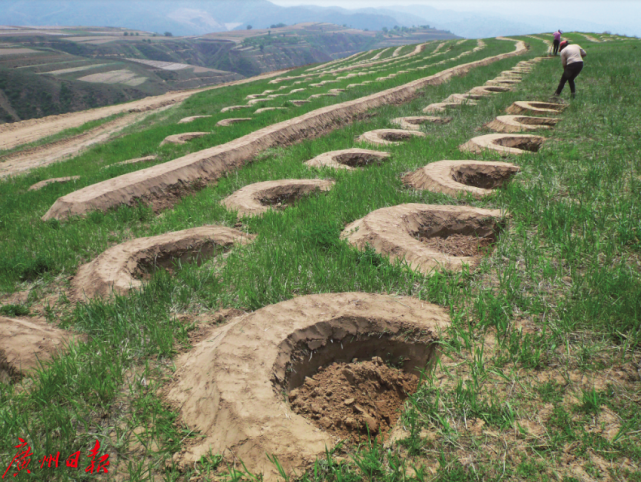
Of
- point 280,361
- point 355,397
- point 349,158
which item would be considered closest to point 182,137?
point 349,158

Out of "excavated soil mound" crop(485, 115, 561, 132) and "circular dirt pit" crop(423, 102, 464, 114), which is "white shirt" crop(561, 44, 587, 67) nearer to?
"circular dirt pit" crop(423, 102, 464, 114)

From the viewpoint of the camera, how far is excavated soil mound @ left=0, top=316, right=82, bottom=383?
2.52 metres

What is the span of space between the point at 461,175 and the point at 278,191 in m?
2.75

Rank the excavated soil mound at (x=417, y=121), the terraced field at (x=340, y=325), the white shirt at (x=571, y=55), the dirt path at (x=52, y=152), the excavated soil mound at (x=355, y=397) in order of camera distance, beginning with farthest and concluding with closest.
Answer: the dirt path at (x=52, y=152) → the white shirt at (x=571, y=55) → the excavated soil mound at (x=417, y=121) → the excavated soil mound at (x=355, y=397) → the terraced field at (x=340, y=325)

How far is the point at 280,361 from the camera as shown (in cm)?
238

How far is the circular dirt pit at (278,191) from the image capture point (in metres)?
5.63

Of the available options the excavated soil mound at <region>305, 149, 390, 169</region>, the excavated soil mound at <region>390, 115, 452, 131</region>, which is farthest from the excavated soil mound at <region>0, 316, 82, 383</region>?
the excavated soil mound at <region>390, 115, 452, 131</region>

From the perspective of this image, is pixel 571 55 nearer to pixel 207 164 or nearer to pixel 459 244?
pixel 459 244

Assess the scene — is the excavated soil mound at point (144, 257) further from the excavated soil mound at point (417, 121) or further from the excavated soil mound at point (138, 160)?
the excavated soil mound at point (417, 121)

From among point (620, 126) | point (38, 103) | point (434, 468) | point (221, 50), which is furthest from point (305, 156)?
point (221, 50)

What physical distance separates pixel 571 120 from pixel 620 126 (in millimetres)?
1215

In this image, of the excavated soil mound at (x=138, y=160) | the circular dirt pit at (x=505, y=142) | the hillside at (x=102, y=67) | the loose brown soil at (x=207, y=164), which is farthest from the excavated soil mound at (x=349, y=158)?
the hillside at (x=102, y=67)

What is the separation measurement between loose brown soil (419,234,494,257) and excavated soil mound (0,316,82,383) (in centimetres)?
328

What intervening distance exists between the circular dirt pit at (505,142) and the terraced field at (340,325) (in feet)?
1.83
